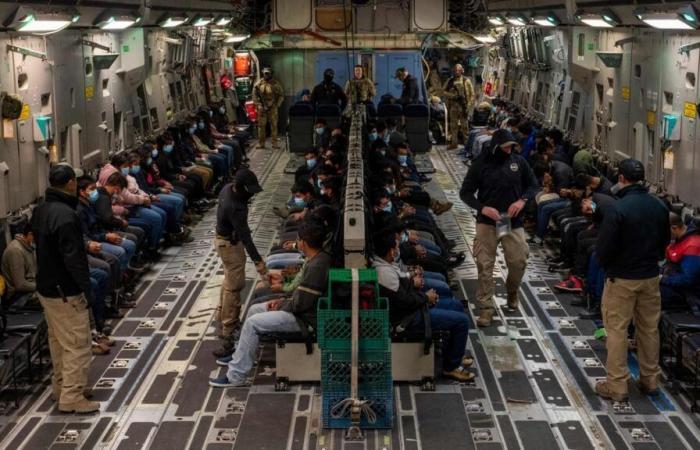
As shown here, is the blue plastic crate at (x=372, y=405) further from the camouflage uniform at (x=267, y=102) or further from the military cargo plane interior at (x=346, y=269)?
the camouflage uniform at (x=267, y=102)

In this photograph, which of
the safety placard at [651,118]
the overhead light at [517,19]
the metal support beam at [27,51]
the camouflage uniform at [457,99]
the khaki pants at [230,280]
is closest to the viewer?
the khaki pants at [230,280]

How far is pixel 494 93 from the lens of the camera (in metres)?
28.2

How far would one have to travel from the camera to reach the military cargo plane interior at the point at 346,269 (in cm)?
808

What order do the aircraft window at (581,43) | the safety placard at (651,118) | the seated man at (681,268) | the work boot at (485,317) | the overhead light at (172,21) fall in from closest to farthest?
the seated man at (681,268)
the work boot at (485,317)
the safety placard at (651,118)
the aircraft window at (581,43)
the overhead light at (172,21)

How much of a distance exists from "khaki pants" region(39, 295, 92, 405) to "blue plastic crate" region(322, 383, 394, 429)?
1908 mm

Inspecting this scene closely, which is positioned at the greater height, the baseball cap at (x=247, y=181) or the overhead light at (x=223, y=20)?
the overhead light at (x=223, y=20)

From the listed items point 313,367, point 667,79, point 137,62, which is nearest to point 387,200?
point 313,367

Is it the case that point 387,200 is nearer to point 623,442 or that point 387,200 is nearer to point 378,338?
point 378,338

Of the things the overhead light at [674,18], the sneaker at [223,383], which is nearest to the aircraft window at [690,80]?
the overhead light at [674,18]

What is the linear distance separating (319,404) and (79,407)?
187 centimetres

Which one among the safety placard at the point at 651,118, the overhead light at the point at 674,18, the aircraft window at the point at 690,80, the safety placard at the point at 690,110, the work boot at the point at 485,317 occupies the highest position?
the overhead light at the point at 674,18

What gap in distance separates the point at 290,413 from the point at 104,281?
9.76 ft

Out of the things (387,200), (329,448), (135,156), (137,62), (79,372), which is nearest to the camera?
(329,448)

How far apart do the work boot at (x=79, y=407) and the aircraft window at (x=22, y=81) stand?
4.13 metres
